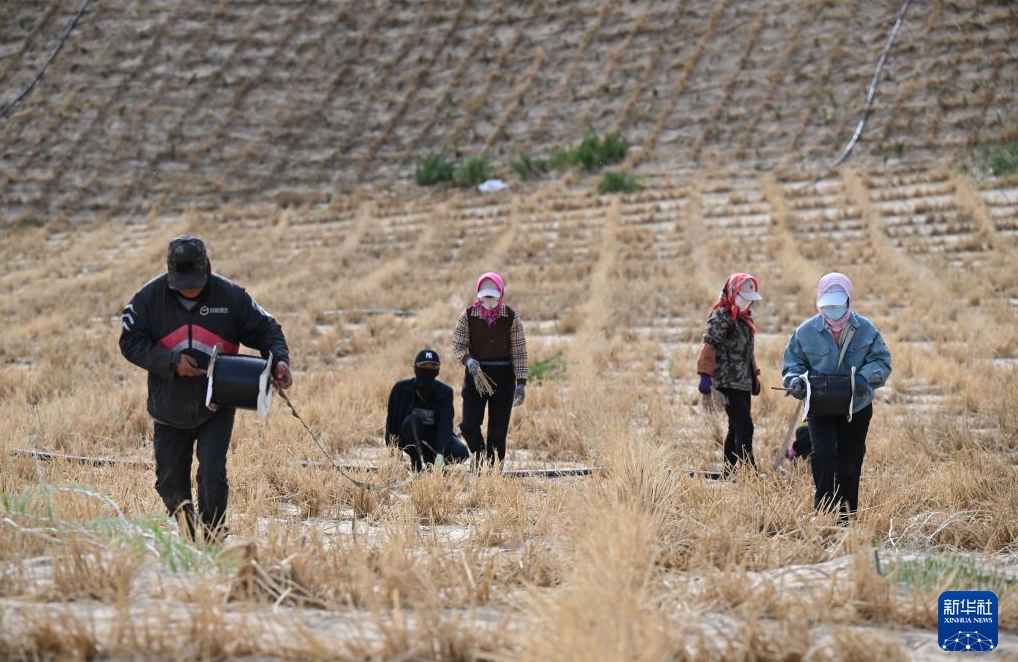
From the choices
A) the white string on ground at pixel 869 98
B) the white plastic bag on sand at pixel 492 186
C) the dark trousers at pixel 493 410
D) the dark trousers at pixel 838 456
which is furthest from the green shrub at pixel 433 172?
the dark trousers at pixel 838 456

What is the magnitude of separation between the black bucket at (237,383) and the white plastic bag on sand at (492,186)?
24.2 meters

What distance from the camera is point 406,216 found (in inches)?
1106

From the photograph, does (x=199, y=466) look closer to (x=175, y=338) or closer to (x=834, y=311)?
(x=175, y=338)

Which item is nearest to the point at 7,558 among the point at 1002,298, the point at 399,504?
the point at 399,504

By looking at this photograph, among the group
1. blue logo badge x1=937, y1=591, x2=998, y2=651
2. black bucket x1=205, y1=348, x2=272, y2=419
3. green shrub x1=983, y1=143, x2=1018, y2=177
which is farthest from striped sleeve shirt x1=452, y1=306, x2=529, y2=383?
green shrub x1=983, y1=143, x2=1018, y2=177

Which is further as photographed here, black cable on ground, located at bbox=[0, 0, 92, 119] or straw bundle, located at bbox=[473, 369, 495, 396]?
black cable on ground, located at bbox=[0, 0, 92, 119]

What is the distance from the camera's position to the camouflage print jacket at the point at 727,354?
7613 millimetres

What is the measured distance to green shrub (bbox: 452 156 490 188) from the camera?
29781 mm

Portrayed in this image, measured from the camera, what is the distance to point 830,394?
19.0 ft

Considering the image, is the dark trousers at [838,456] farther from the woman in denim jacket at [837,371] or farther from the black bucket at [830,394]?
the black bucket at [830,394]

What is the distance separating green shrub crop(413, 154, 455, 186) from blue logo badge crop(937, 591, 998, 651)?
27.1 metres

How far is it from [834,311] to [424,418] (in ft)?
11.7

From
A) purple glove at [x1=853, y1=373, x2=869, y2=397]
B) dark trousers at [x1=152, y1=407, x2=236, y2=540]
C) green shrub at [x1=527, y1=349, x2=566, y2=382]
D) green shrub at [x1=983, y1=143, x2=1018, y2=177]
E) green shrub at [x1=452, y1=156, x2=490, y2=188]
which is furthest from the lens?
green shrub at [x1=452, y1=156, x2=490, y2=188]

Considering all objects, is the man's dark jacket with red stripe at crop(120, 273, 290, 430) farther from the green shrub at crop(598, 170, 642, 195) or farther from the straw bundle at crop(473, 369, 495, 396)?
the green shrub at crop(598, 170, 642, 195)
